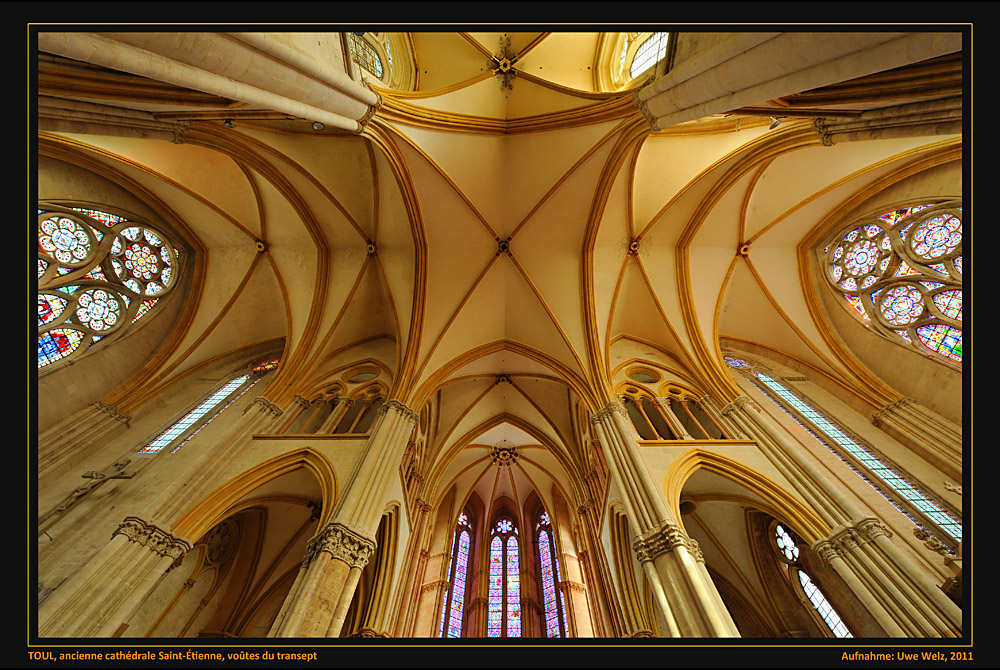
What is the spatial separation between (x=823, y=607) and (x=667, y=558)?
4.80m

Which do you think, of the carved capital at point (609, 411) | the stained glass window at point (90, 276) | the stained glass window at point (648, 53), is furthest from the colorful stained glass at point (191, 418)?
the stained glass window at point (648, 53)

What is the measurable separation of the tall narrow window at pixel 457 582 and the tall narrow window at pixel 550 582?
8.35 ft

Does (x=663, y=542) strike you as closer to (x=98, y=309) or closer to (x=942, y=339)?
(x=942, y=339)

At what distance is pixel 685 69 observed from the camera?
572 centimetres

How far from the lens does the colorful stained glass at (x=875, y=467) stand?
8.04 metres

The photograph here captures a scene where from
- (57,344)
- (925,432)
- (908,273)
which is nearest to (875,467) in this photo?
(925,432)

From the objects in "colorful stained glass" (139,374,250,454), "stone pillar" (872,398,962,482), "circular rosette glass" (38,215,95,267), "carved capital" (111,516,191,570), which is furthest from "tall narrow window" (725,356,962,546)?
"circular rosette glass" (38,215,95,267)

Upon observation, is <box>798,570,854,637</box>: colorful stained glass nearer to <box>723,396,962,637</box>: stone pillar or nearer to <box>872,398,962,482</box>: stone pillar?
<box>723,396,962,637</box>: stone pillar

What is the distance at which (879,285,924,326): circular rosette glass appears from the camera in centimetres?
1127

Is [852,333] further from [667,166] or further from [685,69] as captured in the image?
[685,69]

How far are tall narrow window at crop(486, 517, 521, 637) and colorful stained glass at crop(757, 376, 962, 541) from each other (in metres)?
9.58

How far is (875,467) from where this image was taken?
31.2 ft
